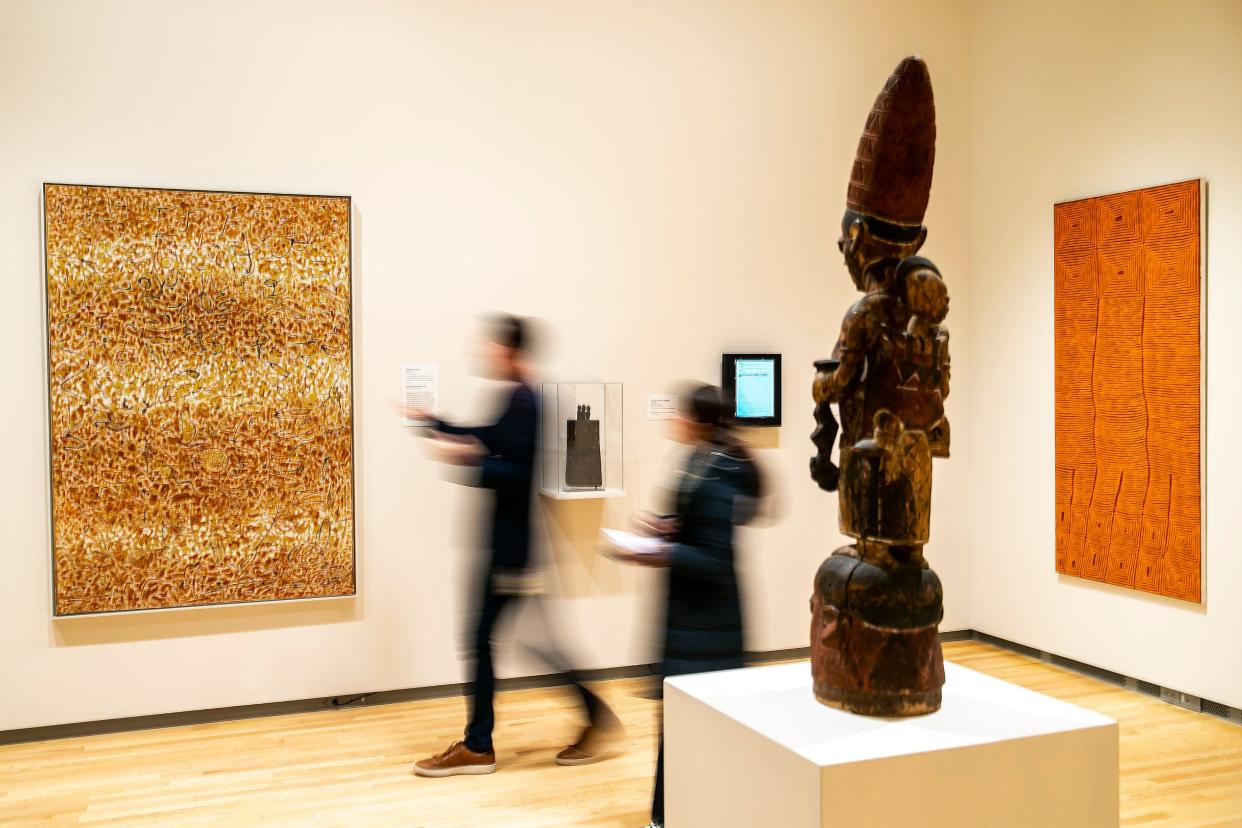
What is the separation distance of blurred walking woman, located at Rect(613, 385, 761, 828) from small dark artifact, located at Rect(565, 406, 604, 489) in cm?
197

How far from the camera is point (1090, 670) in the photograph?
17.9 ft

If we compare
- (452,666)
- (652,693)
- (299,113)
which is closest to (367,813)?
(652,693)

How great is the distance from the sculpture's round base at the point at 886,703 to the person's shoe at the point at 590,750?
225 cm

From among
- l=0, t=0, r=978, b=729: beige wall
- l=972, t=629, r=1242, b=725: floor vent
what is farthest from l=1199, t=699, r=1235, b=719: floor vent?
l=0, t=0, r=978, b=729: beige wall

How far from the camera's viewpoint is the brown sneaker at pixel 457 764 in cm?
409

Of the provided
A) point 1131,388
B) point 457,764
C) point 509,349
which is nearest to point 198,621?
point 457,764

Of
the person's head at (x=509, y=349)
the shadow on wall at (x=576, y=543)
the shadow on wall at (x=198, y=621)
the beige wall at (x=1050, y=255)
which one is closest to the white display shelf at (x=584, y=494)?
the shadow on wall at (x=576, y=543)

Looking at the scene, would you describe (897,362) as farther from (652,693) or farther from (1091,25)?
(1091,25)

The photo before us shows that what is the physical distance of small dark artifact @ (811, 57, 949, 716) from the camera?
84.1 inches

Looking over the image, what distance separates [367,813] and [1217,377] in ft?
13.3

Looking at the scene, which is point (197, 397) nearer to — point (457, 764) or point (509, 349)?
point (509, 349)

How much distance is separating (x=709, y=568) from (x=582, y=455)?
6.86 feet

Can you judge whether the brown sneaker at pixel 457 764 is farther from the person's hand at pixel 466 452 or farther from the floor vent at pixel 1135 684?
the floor vent at pixel 1135 684

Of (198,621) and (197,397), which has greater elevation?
(197,397)
